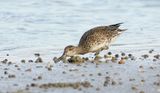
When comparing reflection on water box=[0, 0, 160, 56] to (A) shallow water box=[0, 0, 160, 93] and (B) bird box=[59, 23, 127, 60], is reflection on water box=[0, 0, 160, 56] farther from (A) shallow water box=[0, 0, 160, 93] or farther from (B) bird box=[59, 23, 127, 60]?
(B) bird box=[59, 23, 127, 60]

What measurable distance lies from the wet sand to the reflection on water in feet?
5.31

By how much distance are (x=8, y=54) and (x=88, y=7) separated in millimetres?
8029

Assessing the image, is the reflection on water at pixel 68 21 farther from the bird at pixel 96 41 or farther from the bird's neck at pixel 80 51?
the bird's neck at pixel 80 51

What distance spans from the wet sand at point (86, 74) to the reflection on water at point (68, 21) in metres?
1.62

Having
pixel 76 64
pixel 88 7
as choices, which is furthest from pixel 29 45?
pixel 88 7

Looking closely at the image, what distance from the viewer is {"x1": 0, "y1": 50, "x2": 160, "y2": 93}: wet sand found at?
10336 millimetres

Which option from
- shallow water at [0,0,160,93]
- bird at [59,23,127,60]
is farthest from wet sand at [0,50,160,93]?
bird at [59,23,127,60]

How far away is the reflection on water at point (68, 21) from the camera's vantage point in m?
15.3

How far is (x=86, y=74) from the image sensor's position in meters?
11.5

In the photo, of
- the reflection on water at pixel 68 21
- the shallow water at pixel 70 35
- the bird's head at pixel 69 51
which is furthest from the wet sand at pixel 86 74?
the reflection on water at pixel 68 21

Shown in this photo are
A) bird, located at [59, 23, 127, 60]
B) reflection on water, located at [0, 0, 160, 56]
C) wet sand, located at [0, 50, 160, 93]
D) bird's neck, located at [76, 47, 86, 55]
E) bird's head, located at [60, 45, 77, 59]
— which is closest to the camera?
wet sand, located at [0, 50, 160, 93]

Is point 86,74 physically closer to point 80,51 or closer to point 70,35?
point 80,51

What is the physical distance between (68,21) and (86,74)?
7.13 m

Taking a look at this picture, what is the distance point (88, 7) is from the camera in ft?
70.4
